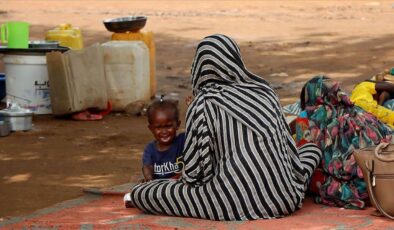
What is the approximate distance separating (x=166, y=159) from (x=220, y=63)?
0.78 meters

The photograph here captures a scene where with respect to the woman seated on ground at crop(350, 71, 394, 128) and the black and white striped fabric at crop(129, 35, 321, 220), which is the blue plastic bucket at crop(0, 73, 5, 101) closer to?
the woman seated on ground at crop(350, 71, 394, 128)

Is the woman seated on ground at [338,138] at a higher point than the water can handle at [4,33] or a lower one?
lower

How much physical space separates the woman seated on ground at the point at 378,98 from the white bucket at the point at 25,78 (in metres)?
3.97

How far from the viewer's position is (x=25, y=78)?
31.7 feet

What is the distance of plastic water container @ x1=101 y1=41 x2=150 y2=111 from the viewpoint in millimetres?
10070

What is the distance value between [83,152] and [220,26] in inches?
395

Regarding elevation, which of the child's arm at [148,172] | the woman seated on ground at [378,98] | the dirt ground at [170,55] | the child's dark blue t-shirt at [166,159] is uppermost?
the woman seated on ground at [378,98]

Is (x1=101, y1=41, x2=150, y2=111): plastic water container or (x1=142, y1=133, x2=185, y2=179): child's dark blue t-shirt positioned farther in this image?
(x1=101, y1=41, x2=150, y2=111): plastic water container

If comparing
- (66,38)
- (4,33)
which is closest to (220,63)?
(4,33)

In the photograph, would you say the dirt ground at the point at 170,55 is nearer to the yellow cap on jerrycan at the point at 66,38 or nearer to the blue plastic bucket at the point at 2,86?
the blue plastic bucket at the point at 2,86

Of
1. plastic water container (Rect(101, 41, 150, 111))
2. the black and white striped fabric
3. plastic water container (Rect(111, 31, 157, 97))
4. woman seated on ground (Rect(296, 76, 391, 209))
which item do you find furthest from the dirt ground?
woman seated on ground (Rect(296, 76, 391, 209))

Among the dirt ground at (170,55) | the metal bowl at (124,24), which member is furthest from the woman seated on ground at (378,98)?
the metal bowl at (124,24)

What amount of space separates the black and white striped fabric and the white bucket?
4.41 m

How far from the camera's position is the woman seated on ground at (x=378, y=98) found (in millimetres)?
6383
